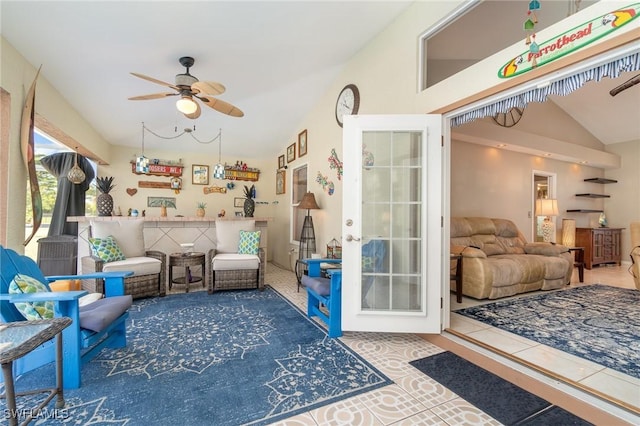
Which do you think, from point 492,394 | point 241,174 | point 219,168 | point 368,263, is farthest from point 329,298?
point 241,174

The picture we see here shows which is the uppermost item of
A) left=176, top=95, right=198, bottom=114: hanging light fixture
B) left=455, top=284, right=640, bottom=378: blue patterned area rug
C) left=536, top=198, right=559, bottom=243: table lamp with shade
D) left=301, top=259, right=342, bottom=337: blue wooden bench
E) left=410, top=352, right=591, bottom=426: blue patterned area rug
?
left=176, top=95, right=198, bottom=114: hanging light fixture

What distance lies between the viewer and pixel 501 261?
3.87m

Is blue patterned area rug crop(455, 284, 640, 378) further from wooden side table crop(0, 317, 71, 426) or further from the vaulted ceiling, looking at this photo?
wooden side table crop(0, 317, 71, 426)

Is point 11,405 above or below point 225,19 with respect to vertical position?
below

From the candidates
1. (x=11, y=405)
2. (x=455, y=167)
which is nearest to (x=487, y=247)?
(x=455, y=167)

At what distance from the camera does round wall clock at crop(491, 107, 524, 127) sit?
200 inches

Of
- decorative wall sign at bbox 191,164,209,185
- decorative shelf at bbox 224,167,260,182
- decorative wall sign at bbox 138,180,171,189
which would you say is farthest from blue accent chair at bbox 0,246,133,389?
decorative shelf at bbox 224,167,260,182

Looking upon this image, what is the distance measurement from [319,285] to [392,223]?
1.02 m

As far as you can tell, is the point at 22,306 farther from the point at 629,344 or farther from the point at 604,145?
the point at 604,145

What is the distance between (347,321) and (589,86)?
21.8ft

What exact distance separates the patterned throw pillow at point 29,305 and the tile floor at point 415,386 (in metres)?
1.79

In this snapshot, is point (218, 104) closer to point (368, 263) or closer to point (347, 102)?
point (347, 102)

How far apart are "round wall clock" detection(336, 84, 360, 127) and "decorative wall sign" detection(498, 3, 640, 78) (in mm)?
2047

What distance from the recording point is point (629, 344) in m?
2.53
